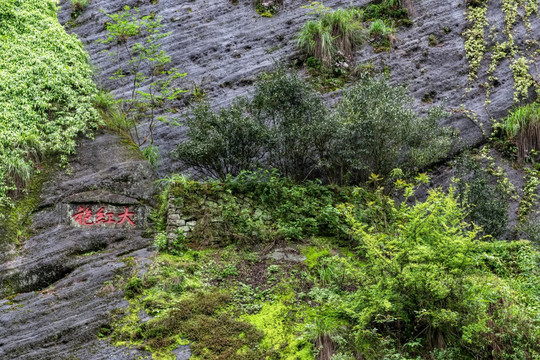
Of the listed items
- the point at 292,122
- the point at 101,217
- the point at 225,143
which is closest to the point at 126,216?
the point at 101,217

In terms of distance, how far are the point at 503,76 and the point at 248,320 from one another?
32.7 feet

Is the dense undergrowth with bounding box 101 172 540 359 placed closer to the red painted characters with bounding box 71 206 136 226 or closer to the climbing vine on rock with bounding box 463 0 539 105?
the red painted characters with bounding box 71 206 136 226

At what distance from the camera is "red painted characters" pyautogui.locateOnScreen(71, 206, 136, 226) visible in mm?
7684

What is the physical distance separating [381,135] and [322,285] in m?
3.51

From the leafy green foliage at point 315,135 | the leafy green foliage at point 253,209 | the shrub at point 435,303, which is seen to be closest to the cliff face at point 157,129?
the leafy green foliage at point 253,209

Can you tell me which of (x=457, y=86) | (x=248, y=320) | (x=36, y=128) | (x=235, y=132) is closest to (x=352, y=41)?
(x=457, y=86)

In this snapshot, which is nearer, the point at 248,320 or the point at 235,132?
the point at 248,320

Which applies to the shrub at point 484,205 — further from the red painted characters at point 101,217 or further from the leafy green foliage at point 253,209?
the red painted characters at point 101,217

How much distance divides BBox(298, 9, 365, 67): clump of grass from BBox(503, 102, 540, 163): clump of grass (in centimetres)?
453

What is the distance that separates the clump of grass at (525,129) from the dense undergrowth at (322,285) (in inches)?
181

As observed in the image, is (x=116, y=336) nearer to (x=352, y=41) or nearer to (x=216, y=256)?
(x=216, y=256)

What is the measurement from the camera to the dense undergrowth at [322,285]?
4699mm

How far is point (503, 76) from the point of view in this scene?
38.9 ft

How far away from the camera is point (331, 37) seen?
1226 centimetres
